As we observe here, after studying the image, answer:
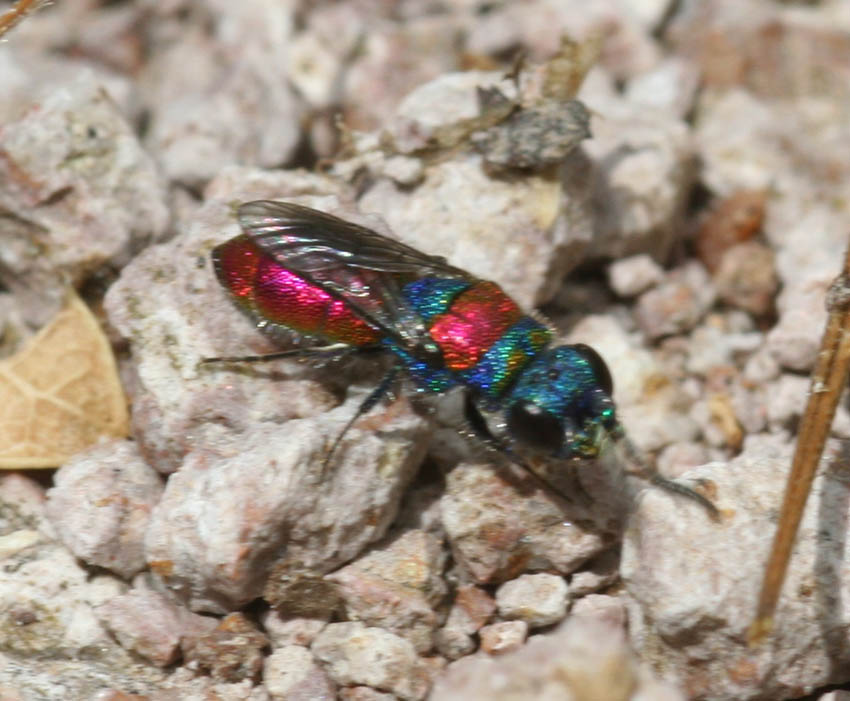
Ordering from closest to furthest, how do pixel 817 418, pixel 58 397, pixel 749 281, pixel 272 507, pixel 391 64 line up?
pixel 817 418, pixel 272 507, pixel 58 397, pixel 749 281, pixel 391 64

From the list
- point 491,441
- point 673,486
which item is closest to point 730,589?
point 673,486

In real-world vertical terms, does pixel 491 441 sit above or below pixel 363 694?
above

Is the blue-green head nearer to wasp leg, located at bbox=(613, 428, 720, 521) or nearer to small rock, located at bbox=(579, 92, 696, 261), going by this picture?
wasp leg, located at bbox=(613, 428, 720, 521)

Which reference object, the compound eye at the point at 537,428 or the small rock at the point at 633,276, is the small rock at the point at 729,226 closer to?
the small rock at the point at 633,276

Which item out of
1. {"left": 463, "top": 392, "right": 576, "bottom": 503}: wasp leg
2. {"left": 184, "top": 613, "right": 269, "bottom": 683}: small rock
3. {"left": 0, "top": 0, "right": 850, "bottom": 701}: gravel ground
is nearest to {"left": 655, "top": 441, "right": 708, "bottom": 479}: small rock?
{"left": 0, "top": 0, "right": 850, "bottom": 701}: gravel ground

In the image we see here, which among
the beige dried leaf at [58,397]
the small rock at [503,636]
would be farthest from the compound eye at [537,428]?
the beige dried leaf at [58,397]

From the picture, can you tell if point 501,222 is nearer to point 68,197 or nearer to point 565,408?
point 565,408
